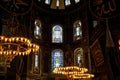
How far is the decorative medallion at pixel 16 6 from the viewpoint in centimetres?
1502

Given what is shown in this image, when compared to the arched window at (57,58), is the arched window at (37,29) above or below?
above

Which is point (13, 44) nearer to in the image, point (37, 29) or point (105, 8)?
point (105, 8)

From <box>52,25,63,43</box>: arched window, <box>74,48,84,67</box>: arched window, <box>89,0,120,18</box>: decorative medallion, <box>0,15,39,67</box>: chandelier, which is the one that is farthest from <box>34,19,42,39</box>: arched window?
<box>89,0,120,18</box>: decorative medallion

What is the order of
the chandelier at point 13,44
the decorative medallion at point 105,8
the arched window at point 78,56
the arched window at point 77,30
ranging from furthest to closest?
1. the arched window at point 77,30
2. the arched window at point 78,56
3. the decorative medallion at point 105,8
4. the chandelier at point 13,44

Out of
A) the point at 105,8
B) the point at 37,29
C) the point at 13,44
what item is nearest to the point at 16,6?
the point at 13,44

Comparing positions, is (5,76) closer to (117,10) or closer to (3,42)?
(3,42)

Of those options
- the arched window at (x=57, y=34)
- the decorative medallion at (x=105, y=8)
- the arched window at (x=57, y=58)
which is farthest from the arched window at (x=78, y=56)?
the decorative medallion at (x=105, y=8)

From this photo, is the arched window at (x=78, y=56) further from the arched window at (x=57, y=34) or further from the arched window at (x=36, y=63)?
the arched window at (x=36, y=63)

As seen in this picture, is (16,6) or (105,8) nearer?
(105,8)

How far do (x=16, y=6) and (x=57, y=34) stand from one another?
40.9ft

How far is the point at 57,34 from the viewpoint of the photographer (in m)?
27.4

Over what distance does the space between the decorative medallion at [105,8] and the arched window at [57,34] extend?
12.2 metres

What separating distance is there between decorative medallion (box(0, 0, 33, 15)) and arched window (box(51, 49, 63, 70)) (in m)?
11.7

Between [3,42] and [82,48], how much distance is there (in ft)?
40.8
